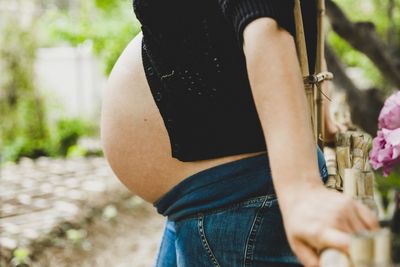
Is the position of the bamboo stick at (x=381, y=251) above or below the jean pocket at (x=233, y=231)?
above

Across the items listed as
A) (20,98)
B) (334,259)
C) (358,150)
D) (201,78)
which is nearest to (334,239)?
(334,259)

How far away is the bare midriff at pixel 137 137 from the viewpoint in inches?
53.6

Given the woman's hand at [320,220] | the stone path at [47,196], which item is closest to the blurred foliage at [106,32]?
the stone path at [47,196]

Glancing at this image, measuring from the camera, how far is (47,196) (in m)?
5.46

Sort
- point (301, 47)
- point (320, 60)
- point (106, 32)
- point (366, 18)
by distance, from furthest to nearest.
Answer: point (106, 32) < point (366, 18) < point (320, 60) < point (301, 47)

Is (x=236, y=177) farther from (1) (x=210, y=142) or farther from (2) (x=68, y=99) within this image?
(2) (x=68, y=99)

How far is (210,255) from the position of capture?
1.26 meters

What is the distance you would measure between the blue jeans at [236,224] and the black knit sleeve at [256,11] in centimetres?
31

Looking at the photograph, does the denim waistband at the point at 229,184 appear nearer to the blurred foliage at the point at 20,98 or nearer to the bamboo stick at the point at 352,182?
the bamboo stick at the point at 352,182

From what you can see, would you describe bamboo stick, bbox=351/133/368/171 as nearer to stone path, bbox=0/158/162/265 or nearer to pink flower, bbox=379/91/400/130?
pink flower, bbox=379/91/400/130

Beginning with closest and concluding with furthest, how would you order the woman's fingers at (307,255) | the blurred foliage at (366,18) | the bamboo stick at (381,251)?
the bamboo stick at (381,251) → the woman's fingers at (307,255) → the blurred foliage at (366,18)

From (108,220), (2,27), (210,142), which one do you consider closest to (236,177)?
(210,142)

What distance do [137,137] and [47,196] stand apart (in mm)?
4235

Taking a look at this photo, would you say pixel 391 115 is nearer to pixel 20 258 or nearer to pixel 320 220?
pixel 320 220
